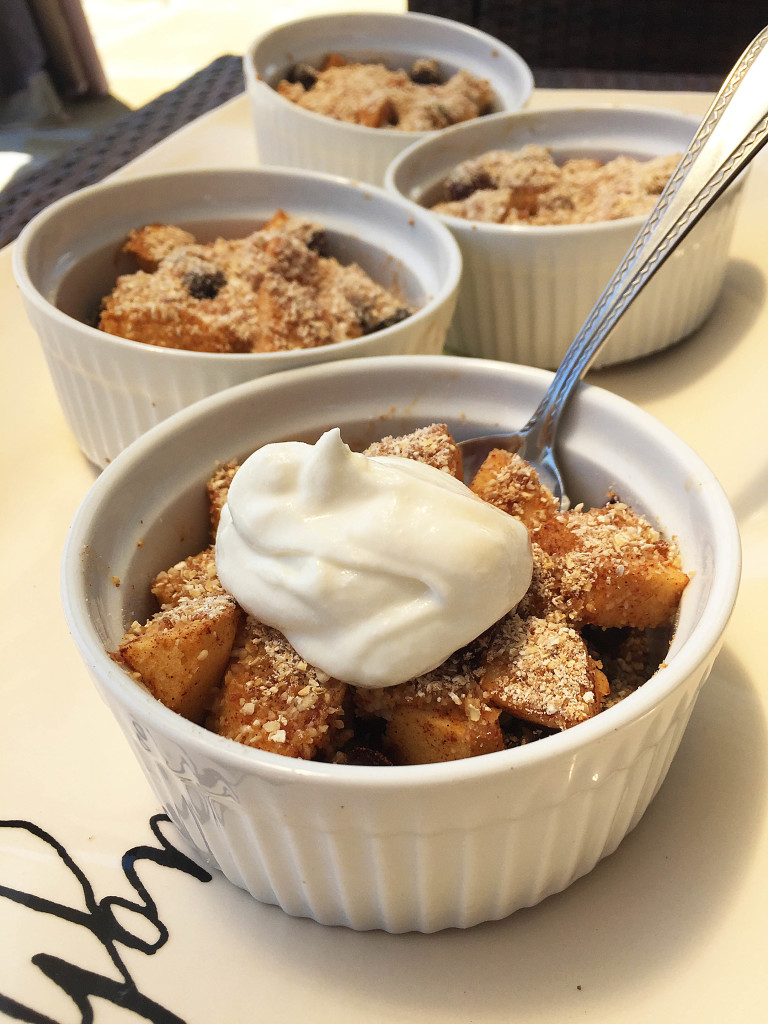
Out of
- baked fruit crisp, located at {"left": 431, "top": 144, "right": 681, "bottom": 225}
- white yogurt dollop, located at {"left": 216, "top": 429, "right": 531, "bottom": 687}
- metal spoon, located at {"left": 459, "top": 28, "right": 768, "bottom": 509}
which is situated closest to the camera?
white yogurt dollop, located at {"left": 216, "top": 429, "right": 531, "bottom": 687}

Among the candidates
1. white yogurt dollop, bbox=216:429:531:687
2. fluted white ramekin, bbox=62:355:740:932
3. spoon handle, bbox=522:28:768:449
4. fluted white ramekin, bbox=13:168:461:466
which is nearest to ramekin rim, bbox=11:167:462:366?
fluted white ramekin, bbox=13:168:461:466

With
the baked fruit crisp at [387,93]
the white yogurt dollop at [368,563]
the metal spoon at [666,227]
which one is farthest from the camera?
the baked fruit crisp at [387,93]

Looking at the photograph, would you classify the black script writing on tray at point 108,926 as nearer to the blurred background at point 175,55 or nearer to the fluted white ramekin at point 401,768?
the fluted white ramekin at point 401,768

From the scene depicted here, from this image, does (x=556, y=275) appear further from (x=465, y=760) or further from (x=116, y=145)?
(x=116, y=145)

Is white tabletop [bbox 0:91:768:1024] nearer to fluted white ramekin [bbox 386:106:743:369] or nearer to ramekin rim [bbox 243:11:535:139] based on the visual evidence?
fluted white ramekin [bbox 386:106:743:369]

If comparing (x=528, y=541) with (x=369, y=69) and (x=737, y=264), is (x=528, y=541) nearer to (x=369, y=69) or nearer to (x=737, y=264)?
(x=737, y=264)

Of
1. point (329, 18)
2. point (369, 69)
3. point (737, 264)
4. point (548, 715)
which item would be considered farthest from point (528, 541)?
point (329, 18)

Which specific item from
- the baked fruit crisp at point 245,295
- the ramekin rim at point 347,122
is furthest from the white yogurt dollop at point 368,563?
the ramekin rim at point 347,122
